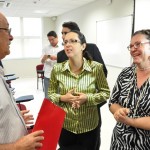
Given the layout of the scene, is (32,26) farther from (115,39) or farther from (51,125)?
(51,125)

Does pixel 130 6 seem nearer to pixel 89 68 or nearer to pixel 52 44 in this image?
pixel 52 44

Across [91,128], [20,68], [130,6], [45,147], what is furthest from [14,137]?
[20,68]

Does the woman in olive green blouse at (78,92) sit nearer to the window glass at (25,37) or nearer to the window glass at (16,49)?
the window glass at (25,37)

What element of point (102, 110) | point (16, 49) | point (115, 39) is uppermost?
point (115, 39)

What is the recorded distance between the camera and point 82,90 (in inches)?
63.2

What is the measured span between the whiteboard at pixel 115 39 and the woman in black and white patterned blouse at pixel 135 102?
3153 millimetres

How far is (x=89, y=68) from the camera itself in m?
1.64

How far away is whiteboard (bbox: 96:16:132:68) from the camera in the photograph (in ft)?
14.6

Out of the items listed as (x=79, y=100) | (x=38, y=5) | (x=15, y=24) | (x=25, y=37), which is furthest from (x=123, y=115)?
(x=15, y=24)

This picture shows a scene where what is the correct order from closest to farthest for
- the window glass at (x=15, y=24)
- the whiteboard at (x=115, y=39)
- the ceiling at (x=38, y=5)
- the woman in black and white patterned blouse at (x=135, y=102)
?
1. the woman in black and white patterned blouse at (x=135, y=102)
2. the whiteboard at (x=115, y=39)
3. the ceiling at (x=38, y=5)
4. the window glass at (x=15, y=24)

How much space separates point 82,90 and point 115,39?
3.59 metres

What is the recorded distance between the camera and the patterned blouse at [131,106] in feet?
4.04

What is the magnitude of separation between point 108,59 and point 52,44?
1907 millimetres

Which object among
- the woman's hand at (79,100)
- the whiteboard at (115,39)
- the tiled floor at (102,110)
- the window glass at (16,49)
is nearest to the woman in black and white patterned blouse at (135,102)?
the woman's hand at (79,100)
